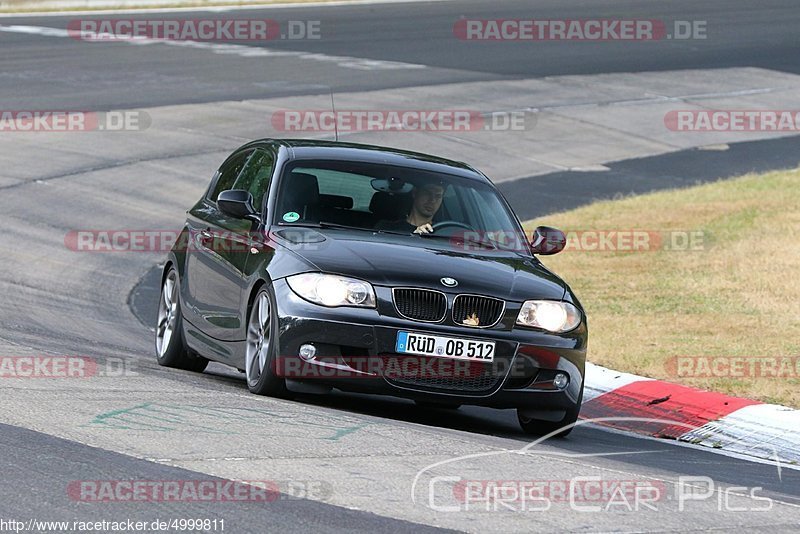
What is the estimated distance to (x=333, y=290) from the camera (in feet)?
27.9

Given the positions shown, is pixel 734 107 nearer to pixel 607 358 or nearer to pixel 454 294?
pixel 607 358

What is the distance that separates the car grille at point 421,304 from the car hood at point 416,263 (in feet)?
0.14

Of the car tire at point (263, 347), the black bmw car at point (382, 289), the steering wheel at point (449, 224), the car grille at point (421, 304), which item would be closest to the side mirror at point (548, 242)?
the black bmw car at point (382, 289)

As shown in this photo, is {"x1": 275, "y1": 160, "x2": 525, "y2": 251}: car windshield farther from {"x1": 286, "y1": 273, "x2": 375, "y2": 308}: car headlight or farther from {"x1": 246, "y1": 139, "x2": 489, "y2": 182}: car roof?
{"x1": 286, "y1": 273, "x2": 375, "y2": 308}: car headlight

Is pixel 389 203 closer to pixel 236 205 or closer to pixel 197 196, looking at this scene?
pixel 236 205

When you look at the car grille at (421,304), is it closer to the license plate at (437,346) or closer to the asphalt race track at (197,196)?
the license plate at (437,346)

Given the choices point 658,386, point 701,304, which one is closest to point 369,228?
point 658,386

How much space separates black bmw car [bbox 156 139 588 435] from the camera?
843cm

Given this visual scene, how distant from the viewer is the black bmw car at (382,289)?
8.43 metres

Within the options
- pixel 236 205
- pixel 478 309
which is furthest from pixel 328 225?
pixel 478 309

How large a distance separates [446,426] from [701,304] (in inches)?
223

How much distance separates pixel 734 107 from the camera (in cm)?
2947

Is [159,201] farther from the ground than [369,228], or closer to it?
closer to it

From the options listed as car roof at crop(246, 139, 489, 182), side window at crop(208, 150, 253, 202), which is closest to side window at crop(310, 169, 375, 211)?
car roof at crop(246, 139, 489, 182)
